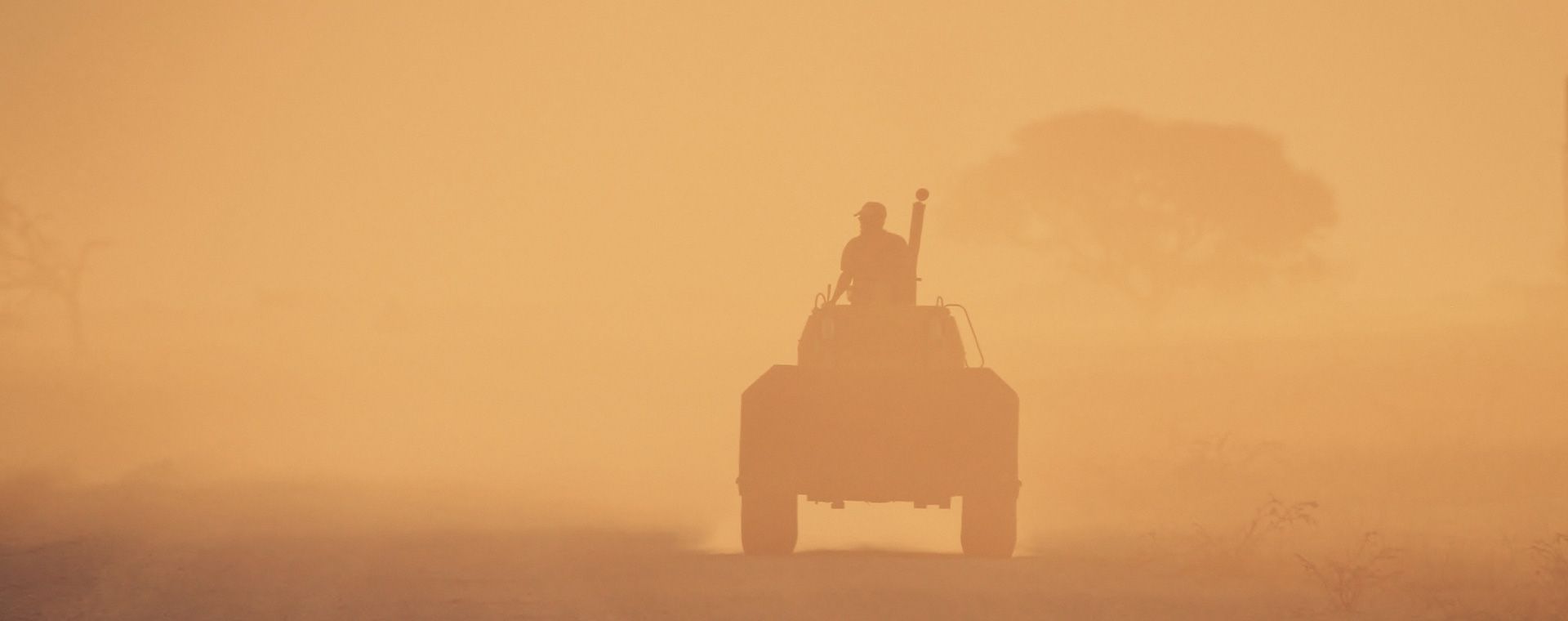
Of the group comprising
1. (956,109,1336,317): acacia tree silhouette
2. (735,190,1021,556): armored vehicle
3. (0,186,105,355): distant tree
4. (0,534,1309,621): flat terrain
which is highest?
(956,109,1336,317): acacia tree silhouette

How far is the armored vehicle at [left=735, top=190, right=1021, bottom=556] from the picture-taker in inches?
647

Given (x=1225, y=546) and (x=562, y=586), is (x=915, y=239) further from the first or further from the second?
(x=562, y=586)

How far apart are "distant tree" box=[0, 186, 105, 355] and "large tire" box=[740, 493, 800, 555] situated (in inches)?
2029

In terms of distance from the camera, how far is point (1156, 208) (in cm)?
6519

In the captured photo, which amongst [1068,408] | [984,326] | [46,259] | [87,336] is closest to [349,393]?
[46,259]

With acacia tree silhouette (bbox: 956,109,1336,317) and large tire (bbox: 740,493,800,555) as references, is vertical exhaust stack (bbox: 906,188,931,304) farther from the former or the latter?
acacia tree silhouette (bbox: 956,109,1336,317)

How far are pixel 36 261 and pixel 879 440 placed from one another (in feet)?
178

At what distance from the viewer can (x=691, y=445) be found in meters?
36.1

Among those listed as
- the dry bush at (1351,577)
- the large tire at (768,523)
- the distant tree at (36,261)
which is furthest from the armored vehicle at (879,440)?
the distant tree at (36,261)

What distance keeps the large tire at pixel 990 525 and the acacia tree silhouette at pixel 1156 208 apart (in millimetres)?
48693

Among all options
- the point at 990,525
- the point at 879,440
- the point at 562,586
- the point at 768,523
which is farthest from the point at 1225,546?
the point at 562,586

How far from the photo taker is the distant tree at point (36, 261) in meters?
64.3

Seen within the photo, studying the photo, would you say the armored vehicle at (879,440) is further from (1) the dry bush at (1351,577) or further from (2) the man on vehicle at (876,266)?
(1) the dry bush at (1351,577)

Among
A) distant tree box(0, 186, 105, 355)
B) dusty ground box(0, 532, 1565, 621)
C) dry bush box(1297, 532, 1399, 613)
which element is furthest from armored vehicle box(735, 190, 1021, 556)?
distant tree box(0, 186, 105, 355)
